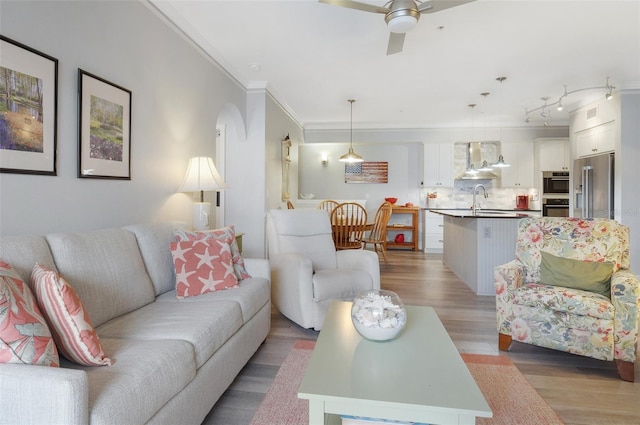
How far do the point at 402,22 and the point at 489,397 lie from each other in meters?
2.27

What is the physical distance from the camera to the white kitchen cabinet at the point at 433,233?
6.79m

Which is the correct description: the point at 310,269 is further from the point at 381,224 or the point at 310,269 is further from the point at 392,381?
the point at 381,224

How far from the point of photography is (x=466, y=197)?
23.2 feet

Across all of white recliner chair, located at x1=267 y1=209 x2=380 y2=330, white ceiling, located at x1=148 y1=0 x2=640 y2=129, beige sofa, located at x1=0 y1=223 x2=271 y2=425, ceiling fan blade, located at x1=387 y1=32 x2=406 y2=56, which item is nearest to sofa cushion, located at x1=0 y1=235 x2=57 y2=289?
beige sofa, located at x1=0 y1=223 x2=271 y2=425

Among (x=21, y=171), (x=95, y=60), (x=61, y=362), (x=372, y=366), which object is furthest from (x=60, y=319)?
(x=95, y=60)

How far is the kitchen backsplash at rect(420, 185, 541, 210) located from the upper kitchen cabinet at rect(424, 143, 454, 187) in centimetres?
28

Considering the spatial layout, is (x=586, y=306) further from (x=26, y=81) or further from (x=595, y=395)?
(x=26, y=81)

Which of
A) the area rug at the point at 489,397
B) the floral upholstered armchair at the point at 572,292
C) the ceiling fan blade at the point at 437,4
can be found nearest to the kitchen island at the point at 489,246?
the floral upholstered armchair at the point at 572,292

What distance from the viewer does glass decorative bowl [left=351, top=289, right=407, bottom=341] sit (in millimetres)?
1483

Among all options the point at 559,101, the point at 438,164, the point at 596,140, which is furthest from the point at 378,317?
the point at 438,164

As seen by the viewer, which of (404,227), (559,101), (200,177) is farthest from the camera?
(404,227)

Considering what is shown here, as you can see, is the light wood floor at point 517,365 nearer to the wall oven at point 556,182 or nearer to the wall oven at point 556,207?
the wall oven at point 556,207

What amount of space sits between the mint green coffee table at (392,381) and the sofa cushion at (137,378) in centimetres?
51

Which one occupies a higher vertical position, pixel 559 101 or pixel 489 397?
pixel 559 101
